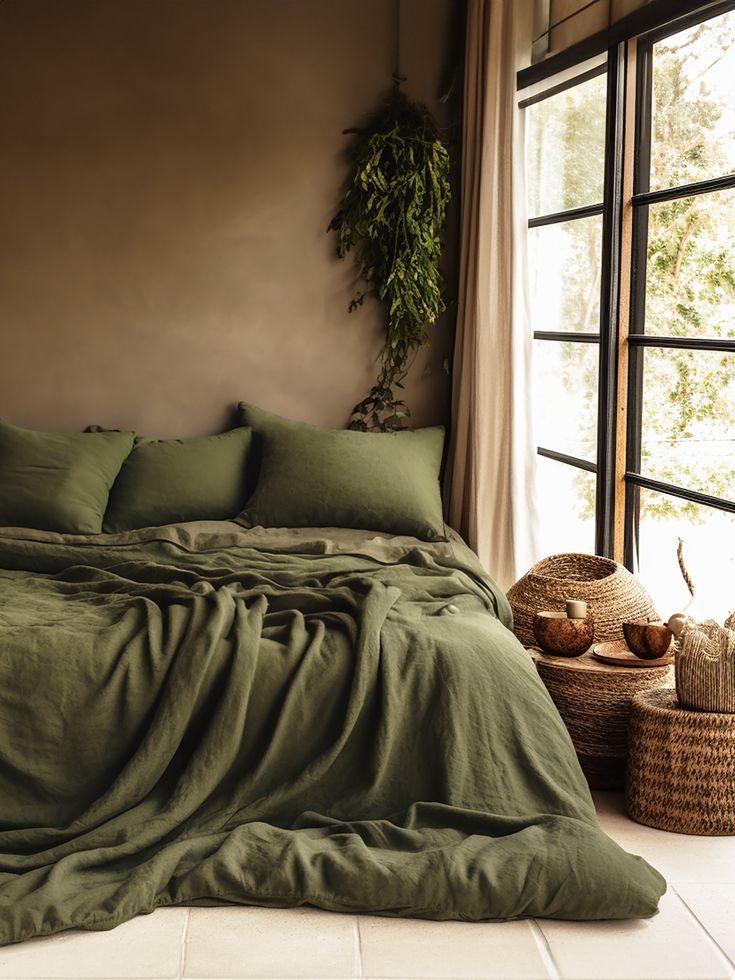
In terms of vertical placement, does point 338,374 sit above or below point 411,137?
below

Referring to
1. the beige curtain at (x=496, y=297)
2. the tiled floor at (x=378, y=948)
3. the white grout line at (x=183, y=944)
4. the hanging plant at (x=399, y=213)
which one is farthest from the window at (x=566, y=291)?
the white grout line at (x=183, y=944)

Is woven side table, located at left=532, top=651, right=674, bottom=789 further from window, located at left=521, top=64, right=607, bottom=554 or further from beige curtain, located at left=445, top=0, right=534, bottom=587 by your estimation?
beige curtain, located at left=445, top=0, right=534, bottom=587

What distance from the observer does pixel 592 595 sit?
12.0 ft

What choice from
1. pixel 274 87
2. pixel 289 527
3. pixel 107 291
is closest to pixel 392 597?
pixel 289 527

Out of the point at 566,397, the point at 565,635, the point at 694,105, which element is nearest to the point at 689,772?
the point at 565,635

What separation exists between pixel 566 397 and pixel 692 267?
0.99 m

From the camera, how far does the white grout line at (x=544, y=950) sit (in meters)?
2.30

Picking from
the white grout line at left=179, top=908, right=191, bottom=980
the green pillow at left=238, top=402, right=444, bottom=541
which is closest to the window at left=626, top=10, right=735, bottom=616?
the green pillow at left=238, top=402, right=444, bottom=541

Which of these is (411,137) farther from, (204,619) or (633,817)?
(633,817)

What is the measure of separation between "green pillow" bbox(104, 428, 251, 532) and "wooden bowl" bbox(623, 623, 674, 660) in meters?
1.93

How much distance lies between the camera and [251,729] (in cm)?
282

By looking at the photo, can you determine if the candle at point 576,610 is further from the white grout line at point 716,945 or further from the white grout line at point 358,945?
the white grout line at point 358,945

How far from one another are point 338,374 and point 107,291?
3.66 ft

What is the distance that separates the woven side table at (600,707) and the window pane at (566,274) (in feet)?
4.72
